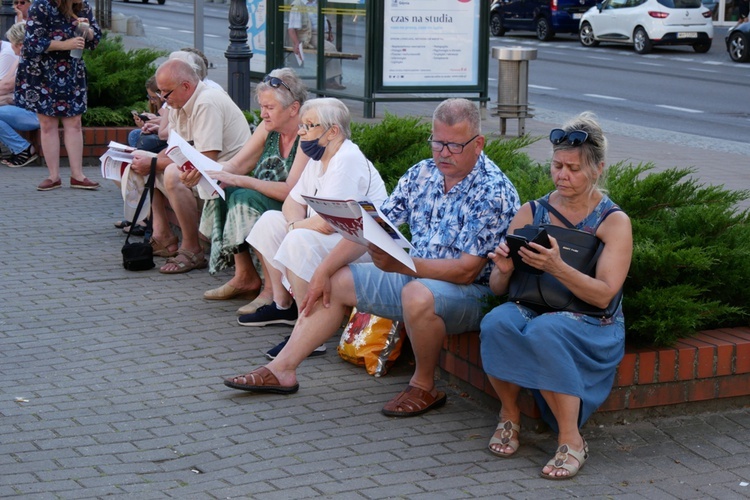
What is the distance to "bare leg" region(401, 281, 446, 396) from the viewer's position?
499 cm

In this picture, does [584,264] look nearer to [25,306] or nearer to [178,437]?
[178,437]

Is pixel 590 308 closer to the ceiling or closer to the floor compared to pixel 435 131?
closer to the floor

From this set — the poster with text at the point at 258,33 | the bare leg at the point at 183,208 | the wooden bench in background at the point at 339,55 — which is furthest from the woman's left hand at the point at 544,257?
the poster with text at the point at 258,33

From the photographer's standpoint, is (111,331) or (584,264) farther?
(111,331)

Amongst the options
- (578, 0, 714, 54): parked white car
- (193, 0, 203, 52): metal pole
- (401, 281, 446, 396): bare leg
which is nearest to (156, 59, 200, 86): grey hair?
(401, 281, 446, 396): bare leg

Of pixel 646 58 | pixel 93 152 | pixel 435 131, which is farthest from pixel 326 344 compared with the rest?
pixel 646 58

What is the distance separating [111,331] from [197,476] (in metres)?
2.10

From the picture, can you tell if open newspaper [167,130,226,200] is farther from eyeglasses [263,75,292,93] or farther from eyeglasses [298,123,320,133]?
eyeglasses [298,123,320,133]

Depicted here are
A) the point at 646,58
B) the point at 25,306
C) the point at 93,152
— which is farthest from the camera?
the point at 646,58

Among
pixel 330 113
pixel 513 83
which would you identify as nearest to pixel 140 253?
pixel 330 113

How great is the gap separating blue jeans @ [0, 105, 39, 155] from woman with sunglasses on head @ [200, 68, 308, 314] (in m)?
4.42

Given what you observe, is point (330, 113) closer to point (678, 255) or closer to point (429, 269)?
point (429, 269)

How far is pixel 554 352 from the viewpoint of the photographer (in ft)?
14.6

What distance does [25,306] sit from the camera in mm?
6793
